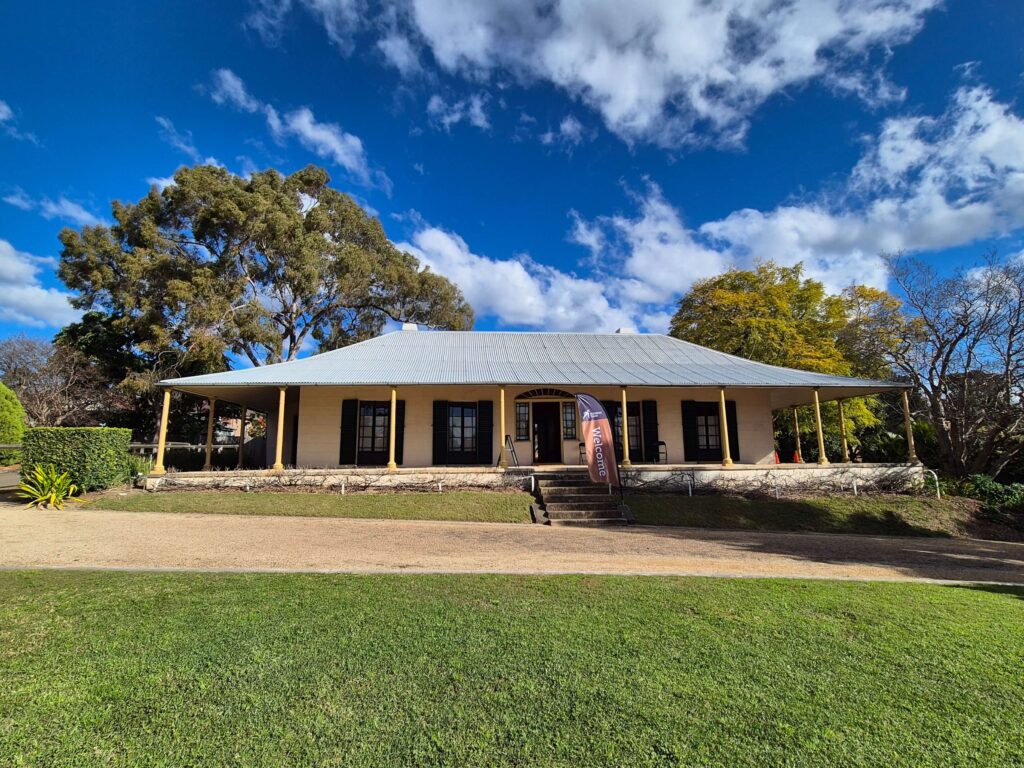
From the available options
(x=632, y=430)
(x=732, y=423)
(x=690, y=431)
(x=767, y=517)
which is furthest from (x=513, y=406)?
(x=767, y=517)

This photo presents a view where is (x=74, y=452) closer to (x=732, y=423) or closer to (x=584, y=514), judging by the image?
(x=584, y=514)

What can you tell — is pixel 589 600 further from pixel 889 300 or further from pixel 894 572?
pixel 889 300

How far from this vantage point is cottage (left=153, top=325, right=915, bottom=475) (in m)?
13.5

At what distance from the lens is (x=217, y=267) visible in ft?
71.3

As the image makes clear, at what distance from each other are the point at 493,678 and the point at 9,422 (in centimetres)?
2639

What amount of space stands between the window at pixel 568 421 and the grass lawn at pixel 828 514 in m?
3.28

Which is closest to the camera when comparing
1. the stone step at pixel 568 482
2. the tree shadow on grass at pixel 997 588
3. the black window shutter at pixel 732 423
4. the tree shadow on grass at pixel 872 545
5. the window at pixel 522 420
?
the tree shadow on grass at pixel 997 588

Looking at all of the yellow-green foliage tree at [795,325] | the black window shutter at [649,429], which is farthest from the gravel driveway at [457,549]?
the yellow-green foliage tree at [795,325]

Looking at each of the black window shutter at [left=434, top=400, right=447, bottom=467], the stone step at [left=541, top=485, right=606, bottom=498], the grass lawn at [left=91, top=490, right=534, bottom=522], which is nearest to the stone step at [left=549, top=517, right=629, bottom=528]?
the grass lawn at [left=91, top=490, right=534, bottom=522]

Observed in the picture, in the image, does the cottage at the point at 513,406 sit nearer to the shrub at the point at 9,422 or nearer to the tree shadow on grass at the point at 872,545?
the tree shadow on grass at the point at 872,545

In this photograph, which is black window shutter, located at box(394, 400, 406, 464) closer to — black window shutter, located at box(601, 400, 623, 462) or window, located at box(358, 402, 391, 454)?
window, located at box(358, 402, 391, 454)

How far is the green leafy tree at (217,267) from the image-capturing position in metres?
20.4

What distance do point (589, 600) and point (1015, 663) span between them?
2.98m

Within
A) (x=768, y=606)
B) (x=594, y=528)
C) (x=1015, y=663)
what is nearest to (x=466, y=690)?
(x=768, y=606)
